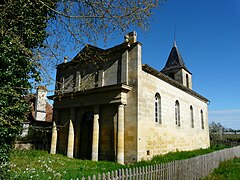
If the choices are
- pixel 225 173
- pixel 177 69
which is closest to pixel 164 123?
pixel 225 173

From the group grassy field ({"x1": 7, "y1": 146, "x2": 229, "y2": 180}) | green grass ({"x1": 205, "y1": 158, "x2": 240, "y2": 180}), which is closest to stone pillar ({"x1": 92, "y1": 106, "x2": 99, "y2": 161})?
grassy field ({"x1": 7, "y1": 146, "x2": 229, "y2": 180})

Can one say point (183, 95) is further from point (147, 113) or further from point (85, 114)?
point (85, 114)

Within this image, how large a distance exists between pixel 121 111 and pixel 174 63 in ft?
49.5

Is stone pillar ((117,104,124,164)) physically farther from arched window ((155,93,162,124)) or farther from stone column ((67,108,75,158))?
stone column ((67,108,75,158))

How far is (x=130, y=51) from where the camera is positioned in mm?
12734

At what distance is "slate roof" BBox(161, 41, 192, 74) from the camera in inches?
943

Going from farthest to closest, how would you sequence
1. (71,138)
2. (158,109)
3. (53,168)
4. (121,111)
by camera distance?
(71,138) < (158,109) < (121,111) < (53,168)

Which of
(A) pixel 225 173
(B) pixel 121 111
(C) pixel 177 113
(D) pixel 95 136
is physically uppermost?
(C) pixel 177 113

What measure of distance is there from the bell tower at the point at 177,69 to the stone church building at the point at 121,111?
6.13 m

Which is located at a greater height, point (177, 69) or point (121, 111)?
point (177, 69)

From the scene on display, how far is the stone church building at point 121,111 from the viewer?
38.1 feet

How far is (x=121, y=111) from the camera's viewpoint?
11.8 m

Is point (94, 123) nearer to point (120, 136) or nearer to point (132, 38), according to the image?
point (120, 136)

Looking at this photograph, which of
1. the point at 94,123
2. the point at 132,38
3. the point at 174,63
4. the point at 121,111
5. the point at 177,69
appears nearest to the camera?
the point at 121,111
